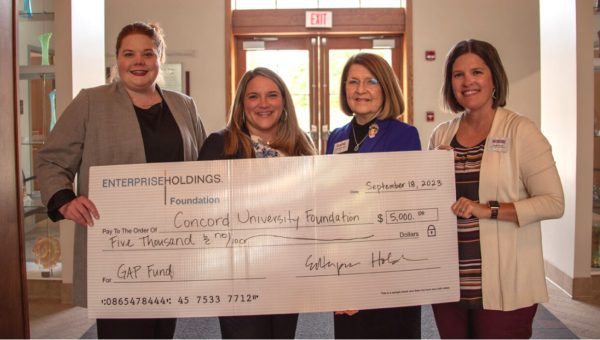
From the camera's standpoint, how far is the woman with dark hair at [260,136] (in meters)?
1.72

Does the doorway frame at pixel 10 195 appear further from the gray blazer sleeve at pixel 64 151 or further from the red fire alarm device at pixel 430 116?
the red fire alarm device at pixel 430 116

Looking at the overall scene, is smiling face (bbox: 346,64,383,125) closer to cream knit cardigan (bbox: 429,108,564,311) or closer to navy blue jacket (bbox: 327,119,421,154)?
navy blue jacket (bbox: 327,119,421,154)

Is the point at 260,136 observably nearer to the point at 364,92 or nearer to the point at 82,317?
the point at 364,92

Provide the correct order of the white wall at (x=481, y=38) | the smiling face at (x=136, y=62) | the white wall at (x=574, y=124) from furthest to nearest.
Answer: the white wall at (x=481, y=38)
the white wall at (x=574, y=124)
the smiling face at (x=136, y=62)

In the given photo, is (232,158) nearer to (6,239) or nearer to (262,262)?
(262,262)

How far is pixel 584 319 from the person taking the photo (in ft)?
11.7

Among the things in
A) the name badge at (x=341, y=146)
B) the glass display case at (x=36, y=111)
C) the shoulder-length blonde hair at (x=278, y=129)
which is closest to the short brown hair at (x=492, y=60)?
the name badge at (x=341, y=146)

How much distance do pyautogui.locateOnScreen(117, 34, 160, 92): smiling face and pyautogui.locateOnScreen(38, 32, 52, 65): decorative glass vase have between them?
8.29ft

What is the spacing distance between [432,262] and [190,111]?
1094 mm

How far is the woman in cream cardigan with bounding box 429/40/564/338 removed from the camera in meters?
1.66

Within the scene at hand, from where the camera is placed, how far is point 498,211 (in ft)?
5.41

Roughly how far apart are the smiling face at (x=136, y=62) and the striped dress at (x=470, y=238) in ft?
3.84

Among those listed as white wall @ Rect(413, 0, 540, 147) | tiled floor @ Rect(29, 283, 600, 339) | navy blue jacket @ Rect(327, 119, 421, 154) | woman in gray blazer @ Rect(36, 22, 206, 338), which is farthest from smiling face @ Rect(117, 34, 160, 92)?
white wall @ Rect(413, 0, 540, 147)

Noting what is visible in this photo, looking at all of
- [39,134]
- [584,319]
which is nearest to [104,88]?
[39,134]
